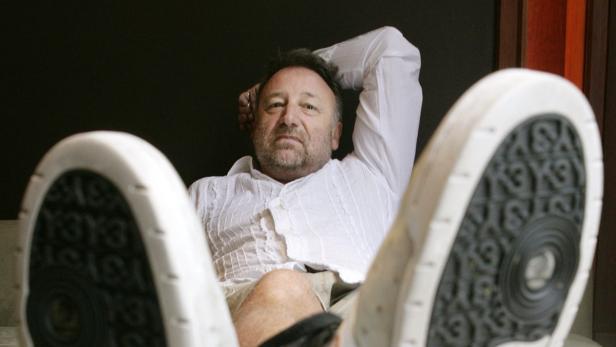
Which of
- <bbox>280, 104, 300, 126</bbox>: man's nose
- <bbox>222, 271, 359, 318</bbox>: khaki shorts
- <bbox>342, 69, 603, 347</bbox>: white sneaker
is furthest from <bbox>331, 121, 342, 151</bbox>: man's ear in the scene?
<bbox>342, 69, 603, 347</bbox>: white sneaker

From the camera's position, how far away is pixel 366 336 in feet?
2.60

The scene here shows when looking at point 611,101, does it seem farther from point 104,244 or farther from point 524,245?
point 104,244

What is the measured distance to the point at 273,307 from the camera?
1.07 meters

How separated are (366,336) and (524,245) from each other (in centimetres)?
21

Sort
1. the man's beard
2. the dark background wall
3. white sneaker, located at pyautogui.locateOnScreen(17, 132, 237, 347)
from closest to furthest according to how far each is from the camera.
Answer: white sneaker, located at pyautogui.locateOnScreen(17, 132, 237, 347) < the man's beard < the dark background wall

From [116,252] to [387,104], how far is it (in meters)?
1.11

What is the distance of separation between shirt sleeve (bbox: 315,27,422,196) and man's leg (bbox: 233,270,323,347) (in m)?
0.64

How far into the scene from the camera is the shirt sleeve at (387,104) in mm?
1728

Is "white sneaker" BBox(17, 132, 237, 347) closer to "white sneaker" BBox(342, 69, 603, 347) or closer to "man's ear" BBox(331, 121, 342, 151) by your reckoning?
"white sneaker" BBox(342, 69, 603, 347)

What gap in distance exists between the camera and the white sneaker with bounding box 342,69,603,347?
71cm

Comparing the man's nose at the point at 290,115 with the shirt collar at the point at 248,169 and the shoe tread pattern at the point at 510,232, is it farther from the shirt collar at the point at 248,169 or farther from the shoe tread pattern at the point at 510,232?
the shoe tread pattern at the point at 510,232

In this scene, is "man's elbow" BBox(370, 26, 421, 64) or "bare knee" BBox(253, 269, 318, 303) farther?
"man's elbow" BBox(370, 26, 421, 64)

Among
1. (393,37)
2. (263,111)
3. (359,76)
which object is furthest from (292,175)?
(393,37)

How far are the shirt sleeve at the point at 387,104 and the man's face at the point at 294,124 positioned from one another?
10cm
